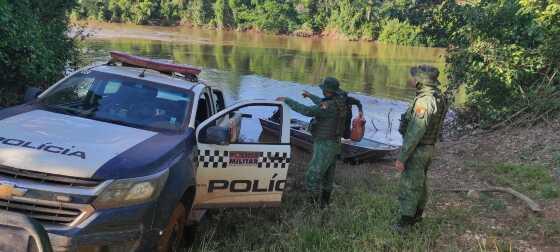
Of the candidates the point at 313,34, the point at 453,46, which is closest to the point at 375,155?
the point at 453,46

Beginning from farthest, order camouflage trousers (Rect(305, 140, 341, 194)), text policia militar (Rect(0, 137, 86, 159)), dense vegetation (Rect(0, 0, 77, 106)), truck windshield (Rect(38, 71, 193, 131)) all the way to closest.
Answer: dense vegetation (Rect(0, 0, 77, 106)) → camouflage trousers (Rect(305, 140, 341, 194)) → truck windshield (Rect(38, 71, 193, 131)) → text policia militar (Rect(0, 137, 86, 159))

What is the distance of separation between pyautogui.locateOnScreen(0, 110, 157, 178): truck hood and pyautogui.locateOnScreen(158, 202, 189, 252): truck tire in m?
0.67

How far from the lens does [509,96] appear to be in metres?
12.9

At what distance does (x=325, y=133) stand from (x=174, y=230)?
261 cm

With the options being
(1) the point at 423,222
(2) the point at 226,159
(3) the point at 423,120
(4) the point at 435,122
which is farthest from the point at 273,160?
(1) the point at 423,222

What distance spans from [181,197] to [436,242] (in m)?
2.52

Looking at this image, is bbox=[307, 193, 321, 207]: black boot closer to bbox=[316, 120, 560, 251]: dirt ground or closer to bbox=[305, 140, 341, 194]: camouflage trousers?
bbox=[305, 140, 341, 194]: camouflage trousers

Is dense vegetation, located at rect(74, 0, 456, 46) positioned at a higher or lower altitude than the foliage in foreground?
lower

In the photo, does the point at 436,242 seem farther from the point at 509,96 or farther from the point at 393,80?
the point at 393,80

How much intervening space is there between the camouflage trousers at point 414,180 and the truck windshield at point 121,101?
7.28 ft

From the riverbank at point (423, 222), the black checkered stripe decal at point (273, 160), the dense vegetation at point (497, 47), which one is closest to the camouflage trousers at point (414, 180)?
the riverbank at point (423, 222)

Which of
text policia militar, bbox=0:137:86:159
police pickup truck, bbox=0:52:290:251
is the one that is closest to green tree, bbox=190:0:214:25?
police pickup truck, bbox=0:52:290:251

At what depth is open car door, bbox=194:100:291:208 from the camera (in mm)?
4984

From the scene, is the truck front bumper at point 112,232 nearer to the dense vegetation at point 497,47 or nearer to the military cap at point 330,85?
the military cap at point 330,85
